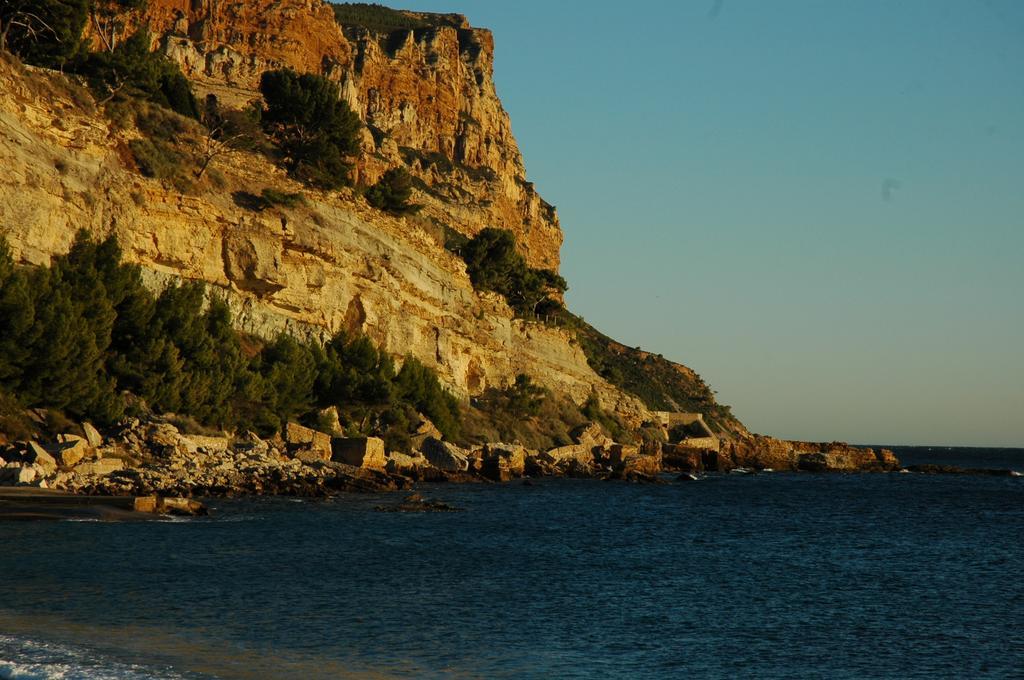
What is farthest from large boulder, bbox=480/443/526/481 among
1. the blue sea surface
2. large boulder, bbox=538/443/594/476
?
the blue sea surface

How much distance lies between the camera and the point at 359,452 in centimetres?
4494

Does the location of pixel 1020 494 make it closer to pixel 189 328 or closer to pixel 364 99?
pixel 189 328

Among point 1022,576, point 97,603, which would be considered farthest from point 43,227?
point 1022,576

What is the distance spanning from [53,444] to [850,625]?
25.4 m

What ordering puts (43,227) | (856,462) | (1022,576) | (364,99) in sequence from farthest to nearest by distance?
(364,99)
(856,462)
(43,227)
(1022,576)

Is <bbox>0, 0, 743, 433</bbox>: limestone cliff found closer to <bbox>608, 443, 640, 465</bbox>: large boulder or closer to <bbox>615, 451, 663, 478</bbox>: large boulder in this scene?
<bbox>608, 443, 640, 465</bbox>: large boulder

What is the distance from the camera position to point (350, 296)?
195 feet

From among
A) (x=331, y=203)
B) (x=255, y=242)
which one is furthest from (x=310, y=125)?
(x=255, y=242)

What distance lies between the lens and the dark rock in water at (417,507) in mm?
34506

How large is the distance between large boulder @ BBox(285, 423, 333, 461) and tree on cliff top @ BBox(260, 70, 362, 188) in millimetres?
20077

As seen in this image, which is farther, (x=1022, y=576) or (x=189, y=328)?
(x=189, y=328)

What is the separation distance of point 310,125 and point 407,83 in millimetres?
61935

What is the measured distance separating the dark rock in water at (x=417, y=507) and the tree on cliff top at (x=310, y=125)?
2959 cm

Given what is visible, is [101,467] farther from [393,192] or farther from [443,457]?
[393,192]
